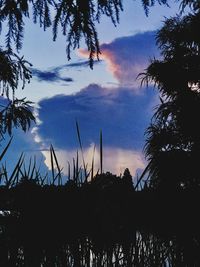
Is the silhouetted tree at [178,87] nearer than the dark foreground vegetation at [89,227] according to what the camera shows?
No

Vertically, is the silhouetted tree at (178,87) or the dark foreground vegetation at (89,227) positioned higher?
the silhouetted tree at (178,87)

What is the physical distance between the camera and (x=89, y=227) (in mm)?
2473

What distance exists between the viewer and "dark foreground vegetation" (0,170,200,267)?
2.31 m

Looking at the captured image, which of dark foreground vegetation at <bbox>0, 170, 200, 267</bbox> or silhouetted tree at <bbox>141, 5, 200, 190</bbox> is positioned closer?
dark foreground vegetation at <bbox>0, 170, 200, 267</bbox>

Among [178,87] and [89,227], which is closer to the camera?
[89,227]

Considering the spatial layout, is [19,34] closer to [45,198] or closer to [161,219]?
[45,198]

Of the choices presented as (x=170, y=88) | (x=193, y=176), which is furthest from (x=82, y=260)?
(x=170, y=88)

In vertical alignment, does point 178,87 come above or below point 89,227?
above

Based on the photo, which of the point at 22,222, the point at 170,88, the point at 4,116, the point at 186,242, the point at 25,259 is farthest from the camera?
the point at 170,88

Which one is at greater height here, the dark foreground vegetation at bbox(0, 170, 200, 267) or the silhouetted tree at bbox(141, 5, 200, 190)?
the silhouetted tree at bbox(141, 5, 200, 190)

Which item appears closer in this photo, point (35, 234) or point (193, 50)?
point (35, 234)

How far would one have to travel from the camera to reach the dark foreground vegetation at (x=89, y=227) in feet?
7.57

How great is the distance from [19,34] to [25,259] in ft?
6.93

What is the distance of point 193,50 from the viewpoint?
21250 millimetres
